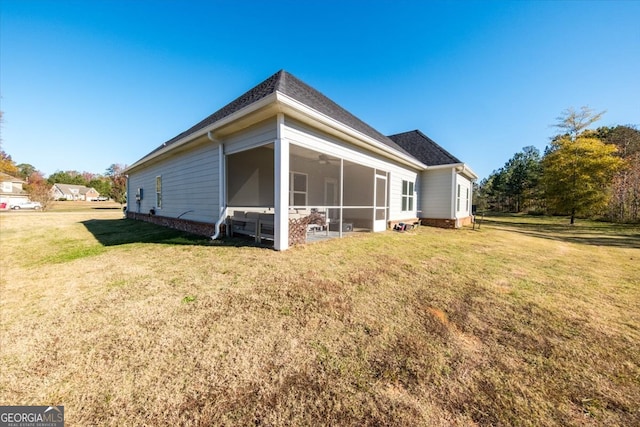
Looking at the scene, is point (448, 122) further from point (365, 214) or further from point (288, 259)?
point (288, 259)

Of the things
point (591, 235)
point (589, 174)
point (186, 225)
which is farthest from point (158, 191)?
point (589, 174)

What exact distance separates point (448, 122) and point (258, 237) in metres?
16.4

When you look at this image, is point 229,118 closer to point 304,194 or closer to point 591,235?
point 304,194

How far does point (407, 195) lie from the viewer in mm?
11828

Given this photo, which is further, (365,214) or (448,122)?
(448,122)

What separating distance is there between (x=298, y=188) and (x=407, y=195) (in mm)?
5643

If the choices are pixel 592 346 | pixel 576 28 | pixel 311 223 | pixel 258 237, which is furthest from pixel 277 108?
pixel 576 28

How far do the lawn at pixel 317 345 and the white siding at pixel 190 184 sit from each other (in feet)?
11.4

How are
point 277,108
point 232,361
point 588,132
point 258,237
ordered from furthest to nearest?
point 588,132, point 258,237, point 277,108, point 232,361

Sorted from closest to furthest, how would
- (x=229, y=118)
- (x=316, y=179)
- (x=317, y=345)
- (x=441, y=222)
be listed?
(x=317, y=345)
(x=229, y=118)
(x=316, y=179)
(x=441, y=222)

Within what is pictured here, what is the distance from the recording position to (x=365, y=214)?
11211 millimetres

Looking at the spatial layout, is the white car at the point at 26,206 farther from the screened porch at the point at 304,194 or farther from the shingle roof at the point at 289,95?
the shingle roof at the point at 289,95

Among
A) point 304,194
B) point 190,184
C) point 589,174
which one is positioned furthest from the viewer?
point 589,174

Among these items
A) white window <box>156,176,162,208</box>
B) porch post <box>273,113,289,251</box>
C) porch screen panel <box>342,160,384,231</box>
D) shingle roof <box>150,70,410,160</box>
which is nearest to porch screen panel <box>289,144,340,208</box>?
porch screen panel <box>342,160,384,231</box>
